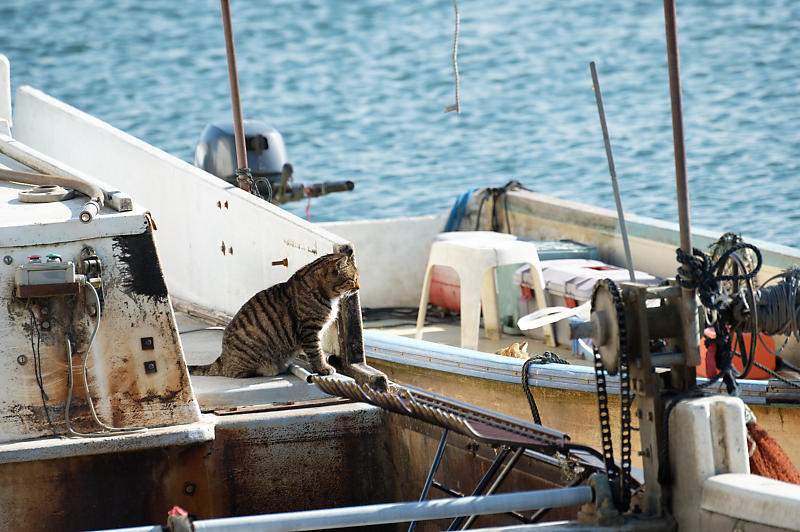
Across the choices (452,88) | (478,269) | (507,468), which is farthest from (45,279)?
(452,88)

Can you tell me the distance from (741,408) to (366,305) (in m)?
5.16

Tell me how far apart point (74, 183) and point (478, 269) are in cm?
289

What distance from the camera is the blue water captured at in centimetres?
1588

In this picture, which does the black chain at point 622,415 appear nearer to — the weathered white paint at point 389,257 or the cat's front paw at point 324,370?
the cat's front paw at point 324,370

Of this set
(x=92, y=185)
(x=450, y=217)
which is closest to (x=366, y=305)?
(x=450, y=217)

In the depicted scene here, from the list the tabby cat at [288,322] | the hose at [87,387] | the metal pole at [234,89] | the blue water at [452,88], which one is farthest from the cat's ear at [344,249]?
the blue water at [452,88]

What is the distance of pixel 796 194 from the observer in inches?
528

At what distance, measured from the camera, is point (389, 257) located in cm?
843

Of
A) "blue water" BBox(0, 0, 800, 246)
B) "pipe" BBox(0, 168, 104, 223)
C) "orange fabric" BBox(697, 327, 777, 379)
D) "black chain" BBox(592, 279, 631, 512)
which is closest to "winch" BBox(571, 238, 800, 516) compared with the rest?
"black chain" BBox(592, 279, 631, 512)

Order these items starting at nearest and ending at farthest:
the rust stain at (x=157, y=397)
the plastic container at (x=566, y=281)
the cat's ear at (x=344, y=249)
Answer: the rust stain at (x=157, y=397) → the cat's ear at (x=344, y=249) → the plastic container at (x=566, y=281)

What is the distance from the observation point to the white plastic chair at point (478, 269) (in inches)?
276

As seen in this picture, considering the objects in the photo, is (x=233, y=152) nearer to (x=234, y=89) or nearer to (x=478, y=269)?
(x=234, y=89)

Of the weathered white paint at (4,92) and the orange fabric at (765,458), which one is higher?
the weathered white paint at (4,92)

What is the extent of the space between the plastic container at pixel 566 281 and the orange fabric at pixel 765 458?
9.76 feet
